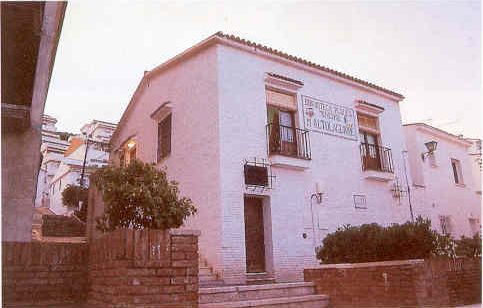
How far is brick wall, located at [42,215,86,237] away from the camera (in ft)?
45.7

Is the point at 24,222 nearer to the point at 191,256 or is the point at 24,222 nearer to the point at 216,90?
the point at 191,256

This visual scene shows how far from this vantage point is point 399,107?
1373 centimetres

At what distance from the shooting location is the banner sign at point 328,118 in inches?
428

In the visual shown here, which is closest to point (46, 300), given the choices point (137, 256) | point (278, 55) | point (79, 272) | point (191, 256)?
point (79, 272)

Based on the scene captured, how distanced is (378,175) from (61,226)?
1097 centimetres

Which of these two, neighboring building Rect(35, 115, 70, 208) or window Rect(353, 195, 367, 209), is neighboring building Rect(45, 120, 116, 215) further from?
window Rect(353, 195, 367, 209)

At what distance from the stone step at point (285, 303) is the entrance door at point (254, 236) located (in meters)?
2.79

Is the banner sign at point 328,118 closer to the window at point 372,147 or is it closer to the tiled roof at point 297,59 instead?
the window at point 372,147

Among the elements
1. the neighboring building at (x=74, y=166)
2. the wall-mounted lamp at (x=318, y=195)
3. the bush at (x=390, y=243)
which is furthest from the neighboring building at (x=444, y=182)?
the neighboring building at (x=74, y=166)

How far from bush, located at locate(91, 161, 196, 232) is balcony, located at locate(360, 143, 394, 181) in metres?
7.74

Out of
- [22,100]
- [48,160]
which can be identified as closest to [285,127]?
[22,100]

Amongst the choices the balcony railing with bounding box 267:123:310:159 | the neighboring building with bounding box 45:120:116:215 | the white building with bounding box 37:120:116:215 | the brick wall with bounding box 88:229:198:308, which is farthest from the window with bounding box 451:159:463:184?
the white building with bounding box 37:120:116:215

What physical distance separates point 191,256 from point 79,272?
1.43 meters

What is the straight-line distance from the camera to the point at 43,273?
4230 mm
